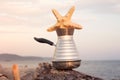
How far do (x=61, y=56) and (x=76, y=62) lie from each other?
322 mm

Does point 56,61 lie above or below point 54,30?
below

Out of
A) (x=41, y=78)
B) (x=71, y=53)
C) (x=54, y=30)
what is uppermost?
(x=54, y=30)

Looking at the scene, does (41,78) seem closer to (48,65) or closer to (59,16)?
(48,65)

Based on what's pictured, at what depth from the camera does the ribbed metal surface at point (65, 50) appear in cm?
773

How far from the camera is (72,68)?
7859 mm

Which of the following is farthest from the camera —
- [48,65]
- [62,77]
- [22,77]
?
[22,77]

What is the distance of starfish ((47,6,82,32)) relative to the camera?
782 centimetres

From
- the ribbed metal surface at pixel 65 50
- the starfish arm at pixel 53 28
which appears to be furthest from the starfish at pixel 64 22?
the ribbed metal surface at pixel 65 50

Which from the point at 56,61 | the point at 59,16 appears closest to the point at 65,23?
the point at 59,16

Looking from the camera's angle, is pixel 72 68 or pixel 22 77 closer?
pixel 72 68

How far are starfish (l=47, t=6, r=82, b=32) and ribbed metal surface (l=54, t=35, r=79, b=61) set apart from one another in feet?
0.71

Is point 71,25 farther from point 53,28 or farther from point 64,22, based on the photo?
point 53,28

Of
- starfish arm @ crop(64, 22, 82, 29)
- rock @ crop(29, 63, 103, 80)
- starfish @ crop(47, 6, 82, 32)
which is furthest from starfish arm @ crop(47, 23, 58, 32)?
rock @ crop(29, 63, 103, 80)

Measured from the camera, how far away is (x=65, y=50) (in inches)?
305
